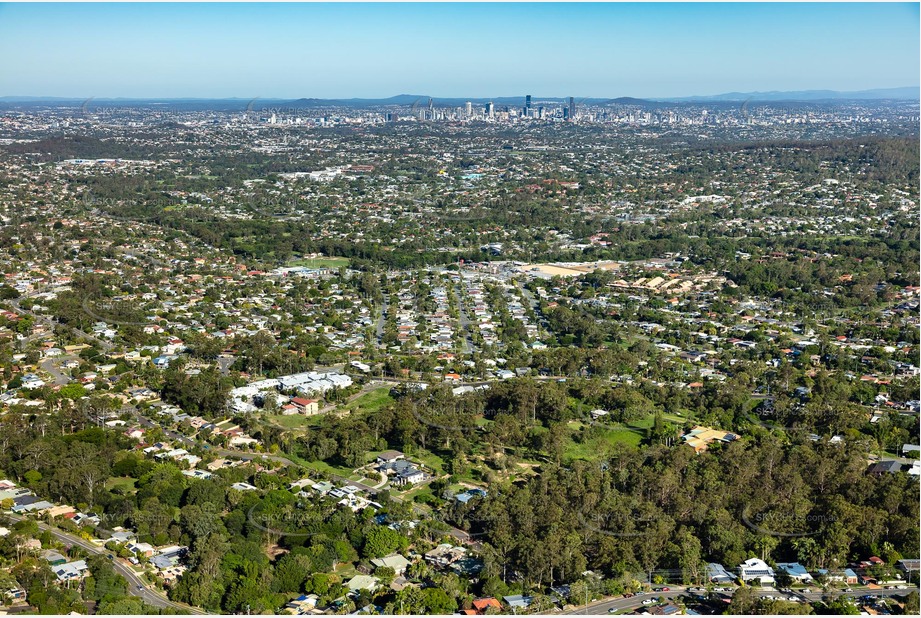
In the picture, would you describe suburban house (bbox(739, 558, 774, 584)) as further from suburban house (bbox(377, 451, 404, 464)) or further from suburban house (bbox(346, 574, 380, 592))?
suburban house (bbox(377, 451, 404, 464))

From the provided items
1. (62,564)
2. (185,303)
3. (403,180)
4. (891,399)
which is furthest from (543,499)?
(403,180)

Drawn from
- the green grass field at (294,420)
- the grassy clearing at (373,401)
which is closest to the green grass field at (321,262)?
the grassy clearing at (373,401)

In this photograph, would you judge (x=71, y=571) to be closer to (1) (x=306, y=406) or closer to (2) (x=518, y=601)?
(2) (x=518, y=601)

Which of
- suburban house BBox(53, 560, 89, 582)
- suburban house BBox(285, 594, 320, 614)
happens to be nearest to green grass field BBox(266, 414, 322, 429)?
suburban house BBox(53, 560, 89, 582)

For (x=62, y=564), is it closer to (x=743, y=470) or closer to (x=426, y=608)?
(x=426, y=608)

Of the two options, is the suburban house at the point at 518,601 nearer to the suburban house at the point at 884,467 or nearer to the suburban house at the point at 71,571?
the suburban house at the point at 71,571

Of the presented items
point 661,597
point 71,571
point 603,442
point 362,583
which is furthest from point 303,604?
point 603,442
